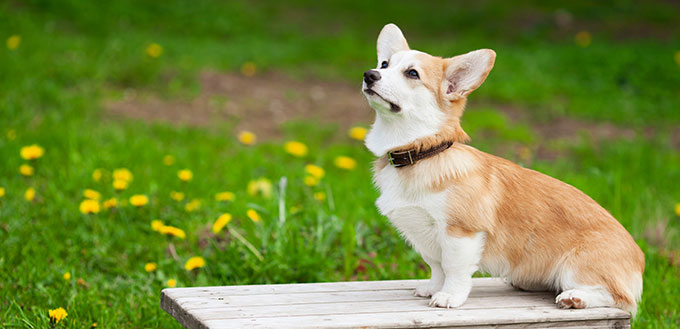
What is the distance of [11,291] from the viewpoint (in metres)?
3.64

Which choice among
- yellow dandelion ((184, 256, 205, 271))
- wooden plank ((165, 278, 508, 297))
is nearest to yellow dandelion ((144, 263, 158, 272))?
yellow dandelion ((184, 256, 205, 271))

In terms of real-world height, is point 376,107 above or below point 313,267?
above

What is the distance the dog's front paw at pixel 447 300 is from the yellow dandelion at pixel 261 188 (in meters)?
2.19

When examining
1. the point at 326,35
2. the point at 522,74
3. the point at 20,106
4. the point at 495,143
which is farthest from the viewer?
the point at 326,35

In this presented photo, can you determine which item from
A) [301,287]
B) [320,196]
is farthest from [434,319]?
[320,196]

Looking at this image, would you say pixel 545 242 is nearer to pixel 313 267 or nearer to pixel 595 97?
pixel 313 267

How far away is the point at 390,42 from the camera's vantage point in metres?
3.09

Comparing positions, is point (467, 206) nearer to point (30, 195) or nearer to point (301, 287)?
point (301, 287)

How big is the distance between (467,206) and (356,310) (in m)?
0.59

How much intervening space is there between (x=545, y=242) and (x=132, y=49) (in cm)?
674

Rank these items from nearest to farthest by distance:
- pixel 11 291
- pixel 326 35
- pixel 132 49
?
pixel 11 291 < pixel 132 49 < pixel 326 35

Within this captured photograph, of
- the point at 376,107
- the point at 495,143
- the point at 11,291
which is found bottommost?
the point at 11,291

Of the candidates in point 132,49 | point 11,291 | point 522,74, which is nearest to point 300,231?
point 11,291

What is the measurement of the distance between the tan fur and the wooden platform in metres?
0.11
